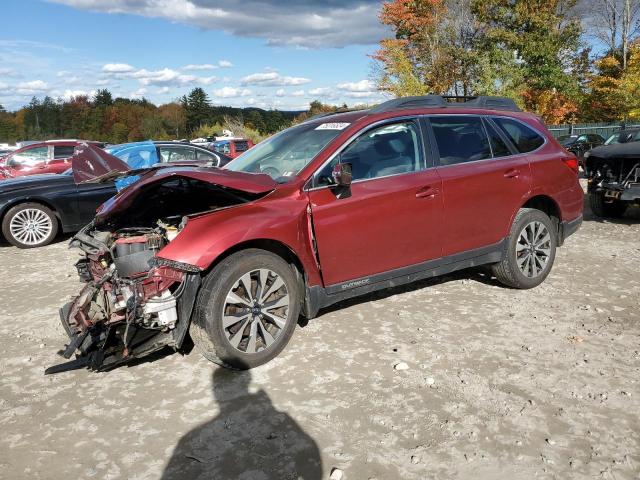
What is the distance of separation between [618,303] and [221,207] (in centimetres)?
382

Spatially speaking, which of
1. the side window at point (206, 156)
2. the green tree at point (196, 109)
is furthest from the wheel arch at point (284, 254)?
the green tree at point (196, 109)

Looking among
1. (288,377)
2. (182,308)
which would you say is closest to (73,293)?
(182,308)

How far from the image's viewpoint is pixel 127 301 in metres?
3.52

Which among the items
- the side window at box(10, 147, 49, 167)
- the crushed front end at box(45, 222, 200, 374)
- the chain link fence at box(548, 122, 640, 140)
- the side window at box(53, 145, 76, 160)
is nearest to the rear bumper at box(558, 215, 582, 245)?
the crushed front end at box(45, 222, 200, 374)

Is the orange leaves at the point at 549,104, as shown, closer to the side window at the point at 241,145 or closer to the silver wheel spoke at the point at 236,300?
the side window at the point at 241,145

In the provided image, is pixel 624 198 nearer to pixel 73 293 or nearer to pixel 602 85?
pixel 73 293

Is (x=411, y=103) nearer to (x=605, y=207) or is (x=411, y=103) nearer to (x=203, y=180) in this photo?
(x=203, y=180)

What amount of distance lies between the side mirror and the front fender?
1.01ft

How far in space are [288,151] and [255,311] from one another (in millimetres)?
1541

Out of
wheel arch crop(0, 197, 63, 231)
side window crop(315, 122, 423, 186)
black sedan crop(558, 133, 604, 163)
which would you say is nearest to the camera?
side window crop(315, 122, 423, 186)

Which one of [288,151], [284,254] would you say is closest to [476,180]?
[288,151]

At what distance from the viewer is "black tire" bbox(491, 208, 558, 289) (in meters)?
5.08

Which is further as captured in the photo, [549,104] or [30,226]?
[549,104]

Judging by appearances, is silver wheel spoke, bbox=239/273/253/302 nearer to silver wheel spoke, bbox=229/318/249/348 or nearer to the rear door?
silver wheel spoke, bbox=229/318/249/348
